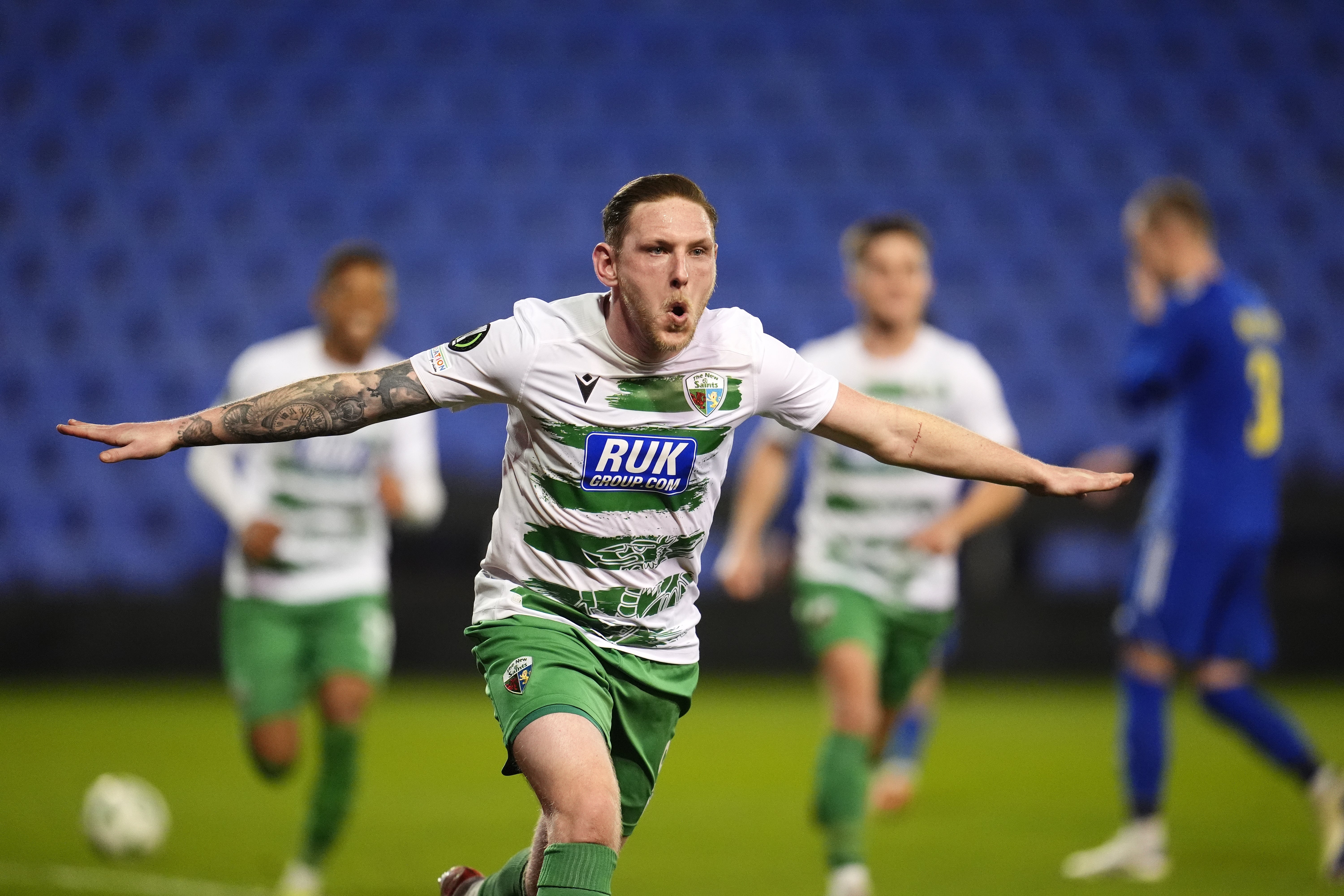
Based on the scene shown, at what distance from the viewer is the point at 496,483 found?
39.2 ft

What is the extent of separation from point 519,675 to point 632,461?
1.81 ft

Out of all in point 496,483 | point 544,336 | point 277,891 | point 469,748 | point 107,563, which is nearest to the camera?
point 544,336

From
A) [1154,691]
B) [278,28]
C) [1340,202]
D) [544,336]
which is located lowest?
[1154,691]

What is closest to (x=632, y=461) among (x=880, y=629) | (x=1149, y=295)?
(x=880, y=629)

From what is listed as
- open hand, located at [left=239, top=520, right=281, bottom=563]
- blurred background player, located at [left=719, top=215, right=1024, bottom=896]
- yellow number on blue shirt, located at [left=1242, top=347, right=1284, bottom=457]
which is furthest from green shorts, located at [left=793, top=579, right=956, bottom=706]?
open hand, located at [left=239, top=520, right=281, bottom=563]

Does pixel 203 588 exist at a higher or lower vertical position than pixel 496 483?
lower

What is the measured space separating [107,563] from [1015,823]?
850 cm

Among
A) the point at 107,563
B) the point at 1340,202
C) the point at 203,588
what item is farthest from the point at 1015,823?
the point at 1340,202

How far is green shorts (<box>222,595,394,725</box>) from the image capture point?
19.1 feet

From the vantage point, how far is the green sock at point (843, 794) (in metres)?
4.98

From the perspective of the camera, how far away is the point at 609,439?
3486 mm

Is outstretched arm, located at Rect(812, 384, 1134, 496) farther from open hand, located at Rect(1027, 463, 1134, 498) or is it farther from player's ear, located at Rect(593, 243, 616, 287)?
player's ear, located at Rect(593, 243, 616, 287)

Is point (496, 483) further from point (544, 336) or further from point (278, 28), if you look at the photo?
point (544, 336)

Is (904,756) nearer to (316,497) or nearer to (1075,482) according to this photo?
(316,497)
